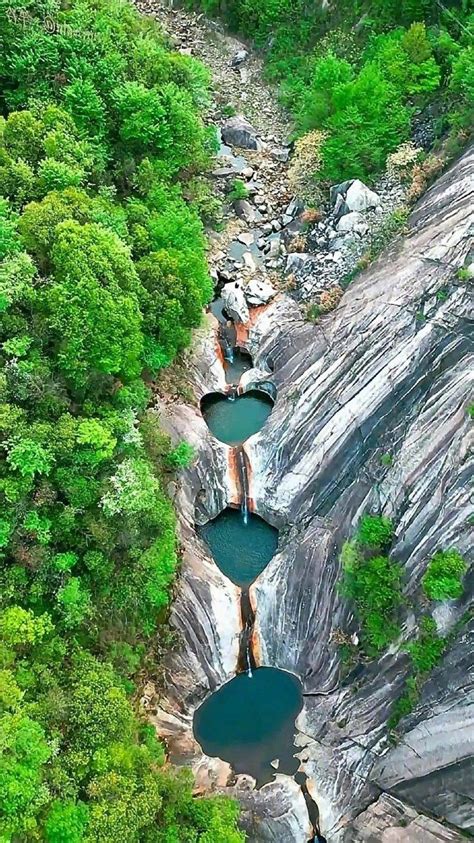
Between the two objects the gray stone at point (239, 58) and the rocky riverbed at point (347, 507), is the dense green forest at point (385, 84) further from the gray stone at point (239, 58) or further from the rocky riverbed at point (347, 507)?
the gray stone at point (239, 58)

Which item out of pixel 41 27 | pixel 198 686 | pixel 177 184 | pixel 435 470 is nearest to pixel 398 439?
pixel 435 470

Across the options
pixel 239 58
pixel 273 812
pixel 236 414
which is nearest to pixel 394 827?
pixel 273 812

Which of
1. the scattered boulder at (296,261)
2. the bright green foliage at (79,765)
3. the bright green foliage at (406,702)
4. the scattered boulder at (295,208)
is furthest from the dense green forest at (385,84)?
the bright green foliage at (79,765)

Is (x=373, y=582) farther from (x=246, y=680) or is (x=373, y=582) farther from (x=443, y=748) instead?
(x=246, y=680)

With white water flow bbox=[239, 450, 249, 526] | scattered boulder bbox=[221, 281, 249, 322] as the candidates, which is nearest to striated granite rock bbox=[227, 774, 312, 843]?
Result: white water flow bbox=[239, 450, 249, 526]

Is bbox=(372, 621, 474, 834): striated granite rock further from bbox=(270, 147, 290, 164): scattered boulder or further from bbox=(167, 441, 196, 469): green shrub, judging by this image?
bbox=(270, 147, 290, 164): scattered boulder

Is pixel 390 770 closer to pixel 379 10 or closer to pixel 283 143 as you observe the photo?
pixel 283 143

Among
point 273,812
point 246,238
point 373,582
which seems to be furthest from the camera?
point 246,238
